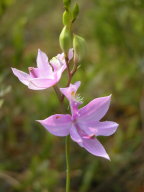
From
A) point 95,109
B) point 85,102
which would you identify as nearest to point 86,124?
point 95,109

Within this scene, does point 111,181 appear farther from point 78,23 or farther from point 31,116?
point 78,23

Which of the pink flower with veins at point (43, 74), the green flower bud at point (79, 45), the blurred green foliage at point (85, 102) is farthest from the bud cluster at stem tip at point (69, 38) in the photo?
the blurred green foliage at point (85, 102)

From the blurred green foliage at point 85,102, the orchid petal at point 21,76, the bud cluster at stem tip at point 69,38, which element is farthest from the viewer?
the blurred green foliage at point 85,102

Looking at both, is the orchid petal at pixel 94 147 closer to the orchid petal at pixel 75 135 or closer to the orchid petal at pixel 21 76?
the orchid petal at pixel 75 135

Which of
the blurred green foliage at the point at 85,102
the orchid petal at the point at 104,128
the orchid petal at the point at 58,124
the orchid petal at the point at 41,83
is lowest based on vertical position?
the blurred green foliage at the point at 85,102

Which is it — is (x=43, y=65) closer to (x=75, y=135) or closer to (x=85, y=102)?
(x=75, y=135)

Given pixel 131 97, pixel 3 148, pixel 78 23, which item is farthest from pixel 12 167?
pixel 78 23

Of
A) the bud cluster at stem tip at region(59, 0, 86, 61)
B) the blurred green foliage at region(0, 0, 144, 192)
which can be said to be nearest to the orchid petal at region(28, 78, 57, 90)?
the bud cluster at stem tip at region(59, 0, 86, 61)
